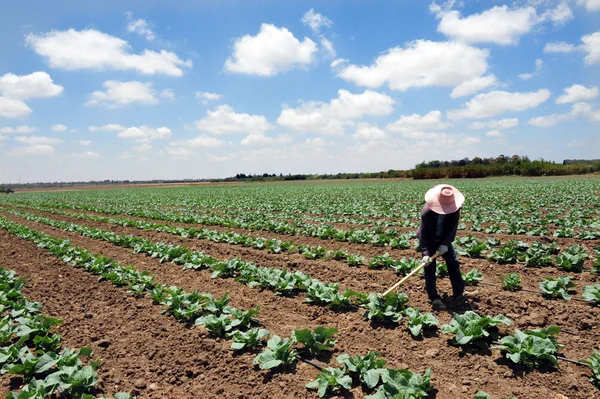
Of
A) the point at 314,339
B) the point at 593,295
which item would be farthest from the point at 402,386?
the point at 593,295

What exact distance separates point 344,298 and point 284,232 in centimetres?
799

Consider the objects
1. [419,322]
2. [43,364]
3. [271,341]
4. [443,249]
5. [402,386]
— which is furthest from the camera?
[443,249]

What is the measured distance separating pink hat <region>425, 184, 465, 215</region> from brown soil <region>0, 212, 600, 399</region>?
63.5 inches

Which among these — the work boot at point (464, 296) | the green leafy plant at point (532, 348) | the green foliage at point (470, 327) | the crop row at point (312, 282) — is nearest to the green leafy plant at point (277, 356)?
the crop row at point (312, 282)

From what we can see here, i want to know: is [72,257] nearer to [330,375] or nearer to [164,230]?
[164,230]

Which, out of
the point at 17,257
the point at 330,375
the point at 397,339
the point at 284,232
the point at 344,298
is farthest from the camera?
the point at 284,232

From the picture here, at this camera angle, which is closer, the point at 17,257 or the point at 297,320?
the point at 297,320

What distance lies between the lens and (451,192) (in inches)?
215

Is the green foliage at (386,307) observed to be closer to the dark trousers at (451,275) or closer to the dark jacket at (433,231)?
the dark trousers at (451,275)

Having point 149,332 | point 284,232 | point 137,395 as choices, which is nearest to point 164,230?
point 284,232

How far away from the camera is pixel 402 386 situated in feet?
11.9

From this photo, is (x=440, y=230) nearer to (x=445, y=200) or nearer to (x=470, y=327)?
(x=445, y=200)

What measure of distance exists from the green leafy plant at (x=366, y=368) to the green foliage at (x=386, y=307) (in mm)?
1358

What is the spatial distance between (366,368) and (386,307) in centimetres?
170
